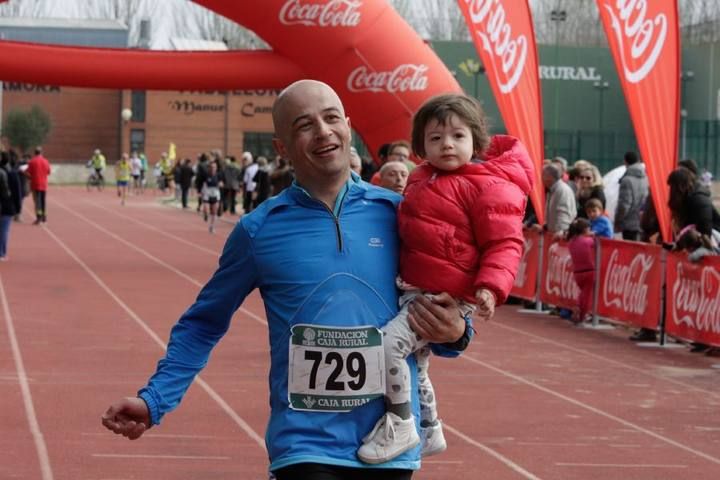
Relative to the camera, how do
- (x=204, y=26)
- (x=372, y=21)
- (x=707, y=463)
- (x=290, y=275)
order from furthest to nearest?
(x=204, y=26)
(x=372, y=21)
(x=707, y=463)
(x=290, y=275)

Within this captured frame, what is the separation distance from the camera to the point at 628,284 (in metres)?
15.4

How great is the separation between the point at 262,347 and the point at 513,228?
9.62 m

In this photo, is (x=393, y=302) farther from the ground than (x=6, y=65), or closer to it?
closer to it

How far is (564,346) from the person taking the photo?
14.6 metres

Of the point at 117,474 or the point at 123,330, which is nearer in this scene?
the point at 117,474

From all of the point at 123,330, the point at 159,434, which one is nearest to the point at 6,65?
the point at 123,330

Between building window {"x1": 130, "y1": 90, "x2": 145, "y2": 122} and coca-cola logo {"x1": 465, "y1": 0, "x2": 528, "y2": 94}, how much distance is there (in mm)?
64972

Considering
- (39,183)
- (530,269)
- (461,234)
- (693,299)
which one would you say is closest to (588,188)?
(530,269)

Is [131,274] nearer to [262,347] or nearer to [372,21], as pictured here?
[372,21]

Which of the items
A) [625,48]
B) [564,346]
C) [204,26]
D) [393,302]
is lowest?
[564,346]

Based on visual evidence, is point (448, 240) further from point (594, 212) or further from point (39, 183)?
point (39, 183)

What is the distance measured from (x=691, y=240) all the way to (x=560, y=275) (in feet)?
11.4

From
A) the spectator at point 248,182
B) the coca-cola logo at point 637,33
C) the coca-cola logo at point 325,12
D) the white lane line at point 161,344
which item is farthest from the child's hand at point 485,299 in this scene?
the spectator at point 248,182

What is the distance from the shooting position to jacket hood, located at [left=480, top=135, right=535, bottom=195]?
14.6 ft
